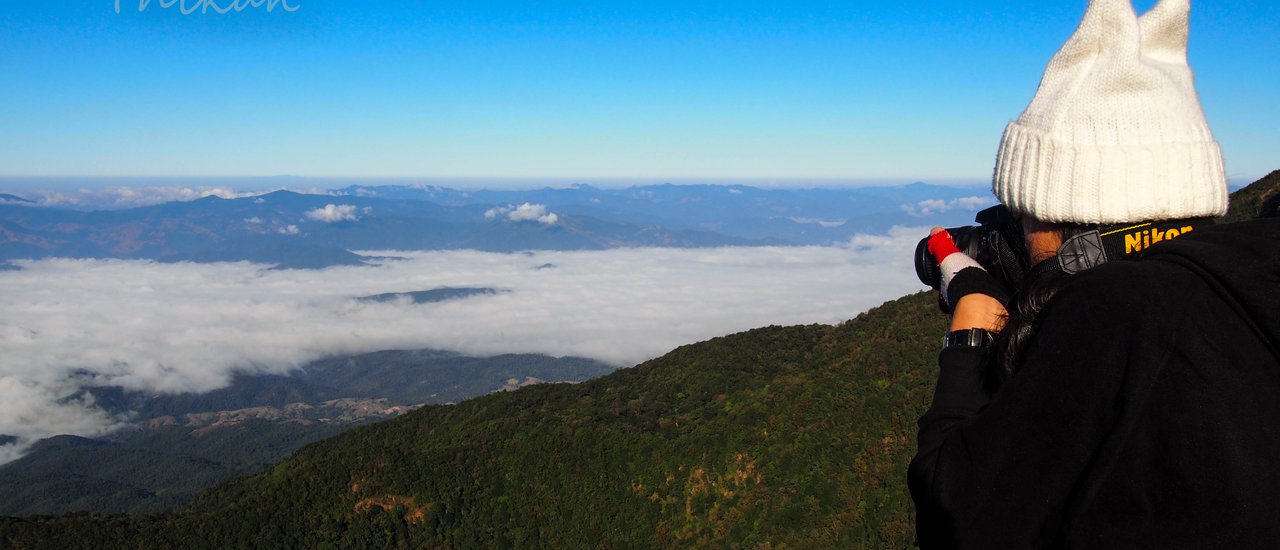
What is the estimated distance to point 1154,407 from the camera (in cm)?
143

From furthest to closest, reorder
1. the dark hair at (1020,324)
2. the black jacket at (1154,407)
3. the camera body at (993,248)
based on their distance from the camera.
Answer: the camera body at (993,248) < the dark hair at (1020,324) < the black jacket at (1154,407)

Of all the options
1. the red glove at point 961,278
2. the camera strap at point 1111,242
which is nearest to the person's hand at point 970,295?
the red glove at point 961,278

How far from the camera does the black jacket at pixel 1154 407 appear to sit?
4.56 ft

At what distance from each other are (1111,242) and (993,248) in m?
0.39

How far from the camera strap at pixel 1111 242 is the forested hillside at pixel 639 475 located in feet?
72.5

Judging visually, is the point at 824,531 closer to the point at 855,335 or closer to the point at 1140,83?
the point at 855,335

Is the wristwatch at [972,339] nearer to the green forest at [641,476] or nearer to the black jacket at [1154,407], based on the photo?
the black jacket at [1154,407]

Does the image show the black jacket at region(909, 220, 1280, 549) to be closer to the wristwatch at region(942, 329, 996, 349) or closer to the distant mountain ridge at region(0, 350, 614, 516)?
the wristwatch at region(942, 329, 996, 349)

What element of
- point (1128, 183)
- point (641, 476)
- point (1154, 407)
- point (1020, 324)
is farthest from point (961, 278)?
point (641, 476)

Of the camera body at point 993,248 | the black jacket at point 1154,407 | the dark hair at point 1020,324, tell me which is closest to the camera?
the black jacket at point 1154,407

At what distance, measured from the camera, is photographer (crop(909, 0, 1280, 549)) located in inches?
54.9

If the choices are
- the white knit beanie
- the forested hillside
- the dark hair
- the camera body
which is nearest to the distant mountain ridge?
the forested hillside

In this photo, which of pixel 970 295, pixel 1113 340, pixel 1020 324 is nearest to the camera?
pixel 1113 340

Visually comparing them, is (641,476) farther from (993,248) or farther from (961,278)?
(961,278)
